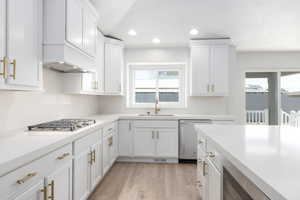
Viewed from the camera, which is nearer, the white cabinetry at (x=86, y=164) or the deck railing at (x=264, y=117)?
the white cabinetry at (x=86, y=164)

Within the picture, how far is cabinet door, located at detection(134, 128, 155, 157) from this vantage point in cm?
386

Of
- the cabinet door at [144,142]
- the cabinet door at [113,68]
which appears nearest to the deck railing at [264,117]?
the cabinet door at [144,142]

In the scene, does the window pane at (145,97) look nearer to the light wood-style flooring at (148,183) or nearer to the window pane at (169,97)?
the window pane at (169,97)

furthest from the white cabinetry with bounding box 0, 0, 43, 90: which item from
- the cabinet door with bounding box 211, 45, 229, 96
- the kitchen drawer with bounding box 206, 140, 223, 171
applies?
the cabinet door with bounding box 211, 45, 229, 96

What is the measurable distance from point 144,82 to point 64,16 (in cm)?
289

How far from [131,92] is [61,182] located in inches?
126

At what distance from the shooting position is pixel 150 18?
3.54m

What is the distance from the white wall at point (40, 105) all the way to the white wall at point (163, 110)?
38.6 inches

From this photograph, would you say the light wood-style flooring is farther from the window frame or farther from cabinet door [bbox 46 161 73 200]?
the window frame

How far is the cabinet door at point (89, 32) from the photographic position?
2.52 m

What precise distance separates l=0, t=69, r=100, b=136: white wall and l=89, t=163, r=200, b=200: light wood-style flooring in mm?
1138

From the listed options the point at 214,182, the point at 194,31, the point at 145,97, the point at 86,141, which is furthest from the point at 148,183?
the point at 194,31

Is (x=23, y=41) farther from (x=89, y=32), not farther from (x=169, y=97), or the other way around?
(x=169, y=97)

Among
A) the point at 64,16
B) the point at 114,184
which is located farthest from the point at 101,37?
the point at 114,184
